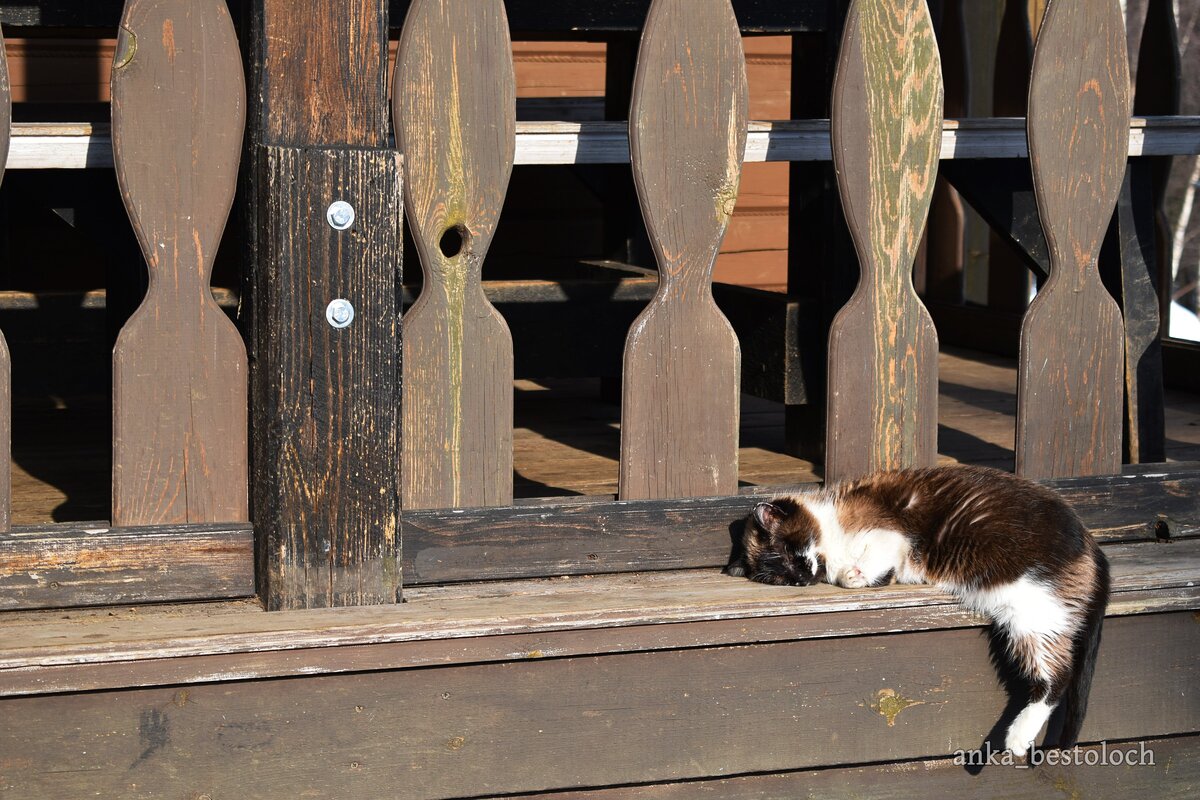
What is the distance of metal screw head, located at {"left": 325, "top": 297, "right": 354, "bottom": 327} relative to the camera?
228cm

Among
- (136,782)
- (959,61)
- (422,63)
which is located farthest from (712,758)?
(959,61)

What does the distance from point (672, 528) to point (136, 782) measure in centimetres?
103

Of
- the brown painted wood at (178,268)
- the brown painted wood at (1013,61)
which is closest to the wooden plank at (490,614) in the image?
the brown painted wood at (178,268)

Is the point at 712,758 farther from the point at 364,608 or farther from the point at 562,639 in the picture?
the point at 364,608

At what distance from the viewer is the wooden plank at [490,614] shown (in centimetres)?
219

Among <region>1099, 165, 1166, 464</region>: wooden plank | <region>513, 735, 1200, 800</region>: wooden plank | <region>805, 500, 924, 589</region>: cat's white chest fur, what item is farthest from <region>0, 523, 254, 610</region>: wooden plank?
<region>1099, 165, 1166, 464</region>: wooden plank

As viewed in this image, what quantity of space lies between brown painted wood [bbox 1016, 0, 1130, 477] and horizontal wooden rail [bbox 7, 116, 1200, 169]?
141mm

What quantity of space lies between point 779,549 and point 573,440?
1771mm

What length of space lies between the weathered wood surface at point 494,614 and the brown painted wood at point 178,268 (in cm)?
22

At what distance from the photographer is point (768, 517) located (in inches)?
102

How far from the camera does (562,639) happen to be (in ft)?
7.72

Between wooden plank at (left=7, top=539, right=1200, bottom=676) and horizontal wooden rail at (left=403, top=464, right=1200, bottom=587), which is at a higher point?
horizontal wooden rail at (left=403, top=464, right=1200, bottom=587)

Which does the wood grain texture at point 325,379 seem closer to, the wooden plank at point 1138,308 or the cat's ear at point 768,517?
the cat's ear at point 768,517

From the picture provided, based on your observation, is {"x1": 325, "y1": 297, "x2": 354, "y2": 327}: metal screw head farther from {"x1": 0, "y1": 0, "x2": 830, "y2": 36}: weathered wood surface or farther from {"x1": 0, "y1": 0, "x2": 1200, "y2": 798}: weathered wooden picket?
{"x1": 0, "y1": 0, "x2": 830, "y2": 36}: weathered wood surface
